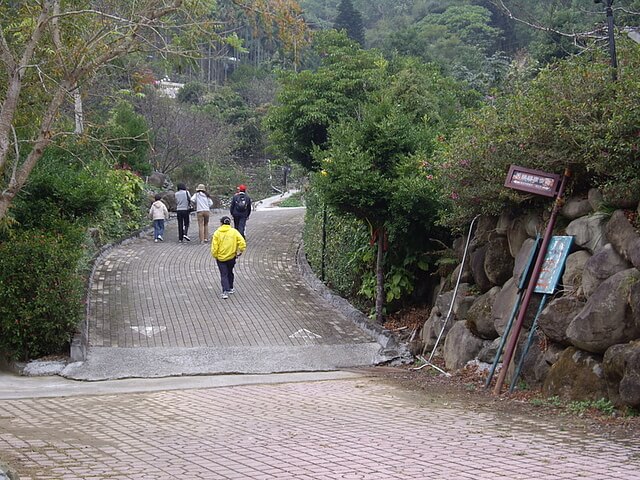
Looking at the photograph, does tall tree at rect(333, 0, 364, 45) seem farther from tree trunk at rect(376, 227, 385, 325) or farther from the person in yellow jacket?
tree trunk at rect(376, 227, 385, 325)

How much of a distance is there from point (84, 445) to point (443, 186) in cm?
695

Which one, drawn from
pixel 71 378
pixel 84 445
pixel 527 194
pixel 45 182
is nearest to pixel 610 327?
pixel 527 194

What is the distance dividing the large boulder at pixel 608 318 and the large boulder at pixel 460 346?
2.65 m

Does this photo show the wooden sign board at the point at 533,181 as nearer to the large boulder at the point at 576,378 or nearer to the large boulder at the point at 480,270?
the large boulder at the point at 480,270

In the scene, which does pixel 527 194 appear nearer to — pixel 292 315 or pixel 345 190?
pixel 345 190

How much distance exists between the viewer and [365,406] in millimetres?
9320

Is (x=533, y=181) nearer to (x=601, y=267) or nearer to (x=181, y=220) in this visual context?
(x=601, y=267)

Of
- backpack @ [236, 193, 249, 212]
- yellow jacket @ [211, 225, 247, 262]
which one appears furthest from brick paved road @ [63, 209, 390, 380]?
backpack @ [236, 193, 249, 212]

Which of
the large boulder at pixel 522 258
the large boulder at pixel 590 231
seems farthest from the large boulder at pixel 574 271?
the large boulder at pixel 522 258

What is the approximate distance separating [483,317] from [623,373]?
3.35m

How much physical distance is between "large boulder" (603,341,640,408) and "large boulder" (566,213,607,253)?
165 cm

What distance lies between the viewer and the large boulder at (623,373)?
782cm

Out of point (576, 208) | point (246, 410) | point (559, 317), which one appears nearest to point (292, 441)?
point (246, 410)

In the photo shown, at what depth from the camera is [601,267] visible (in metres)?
9.03
